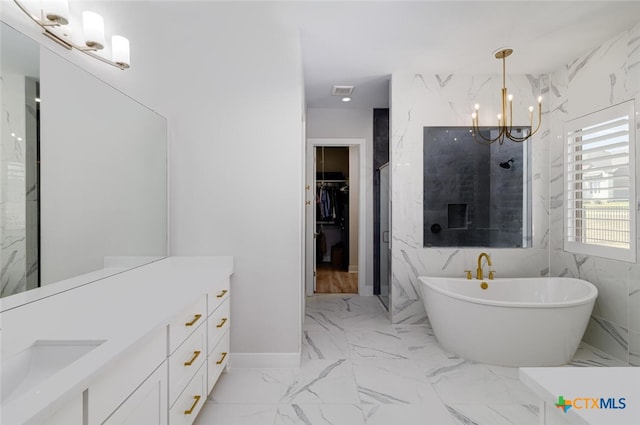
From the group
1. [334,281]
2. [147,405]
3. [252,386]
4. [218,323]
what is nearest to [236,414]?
[252,386]

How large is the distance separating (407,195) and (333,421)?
2292mm

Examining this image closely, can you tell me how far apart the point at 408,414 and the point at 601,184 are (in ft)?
8.47

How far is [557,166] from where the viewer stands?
336cm

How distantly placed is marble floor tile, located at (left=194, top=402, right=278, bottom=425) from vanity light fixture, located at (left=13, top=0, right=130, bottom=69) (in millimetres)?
2060

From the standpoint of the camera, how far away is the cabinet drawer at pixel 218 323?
1.98 meters

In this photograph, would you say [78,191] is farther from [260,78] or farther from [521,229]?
[521,229]

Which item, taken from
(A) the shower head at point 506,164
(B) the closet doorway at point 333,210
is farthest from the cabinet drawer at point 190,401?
(B) the closet doorway at point 333,210

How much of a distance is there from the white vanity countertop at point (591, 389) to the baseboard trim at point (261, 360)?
200 centimetres

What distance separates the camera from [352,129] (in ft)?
15.2

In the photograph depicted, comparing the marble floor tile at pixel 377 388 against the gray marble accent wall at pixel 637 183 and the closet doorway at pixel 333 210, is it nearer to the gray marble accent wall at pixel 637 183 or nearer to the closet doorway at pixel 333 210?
the gray marble accent wall at pixel 637 183

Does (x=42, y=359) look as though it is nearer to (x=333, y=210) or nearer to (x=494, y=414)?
(x=494, y=414)

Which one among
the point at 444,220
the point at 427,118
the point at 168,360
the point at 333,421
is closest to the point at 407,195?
the point at 444,220

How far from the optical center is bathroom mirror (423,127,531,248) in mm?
3518

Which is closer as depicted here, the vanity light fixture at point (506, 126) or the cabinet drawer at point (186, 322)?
the cabinet drawer at point (186, 322)
